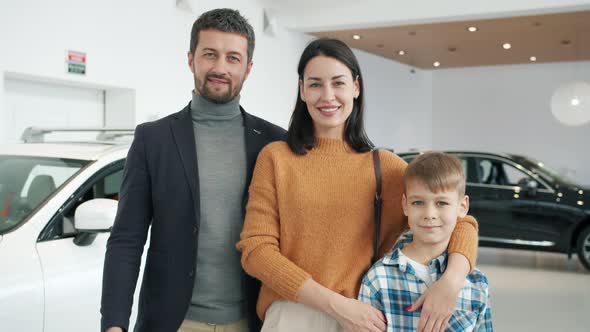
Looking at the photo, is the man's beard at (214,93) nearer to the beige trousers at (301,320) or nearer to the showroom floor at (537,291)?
the beige trousers at (301,320)

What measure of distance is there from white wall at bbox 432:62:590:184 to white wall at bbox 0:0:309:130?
8176mm

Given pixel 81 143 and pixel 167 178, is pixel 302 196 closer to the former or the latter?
pixel 167 178

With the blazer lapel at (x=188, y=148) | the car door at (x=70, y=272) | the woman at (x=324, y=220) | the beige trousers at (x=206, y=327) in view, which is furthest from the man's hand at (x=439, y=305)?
the car door at (x=70, y=272)

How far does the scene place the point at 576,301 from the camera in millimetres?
6297

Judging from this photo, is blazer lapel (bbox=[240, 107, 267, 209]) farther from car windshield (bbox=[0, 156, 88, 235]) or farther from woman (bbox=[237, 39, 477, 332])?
car windshield (bbox=[0, 156, 88, 235])

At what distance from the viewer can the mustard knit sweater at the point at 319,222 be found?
1655mm

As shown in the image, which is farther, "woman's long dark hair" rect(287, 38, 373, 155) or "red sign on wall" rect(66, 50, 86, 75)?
"red sign on wall" rect(66, 50, 86, 75)

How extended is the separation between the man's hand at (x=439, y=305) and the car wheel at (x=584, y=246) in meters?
6.92

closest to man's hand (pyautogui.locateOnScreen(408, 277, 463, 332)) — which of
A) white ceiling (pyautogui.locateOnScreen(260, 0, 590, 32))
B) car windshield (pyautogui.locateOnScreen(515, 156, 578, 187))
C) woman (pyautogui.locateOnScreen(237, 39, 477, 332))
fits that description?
woman (pyautogui.locateOnScreen(237, 39, 477, 332))

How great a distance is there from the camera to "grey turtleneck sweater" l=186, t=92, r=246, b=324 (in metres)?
1.80

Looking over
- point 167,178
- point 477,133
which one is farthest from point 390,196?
point 477,133

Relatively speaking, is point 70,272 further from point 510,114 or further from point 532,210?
point 510,114

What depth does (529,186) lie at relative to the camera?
805cm

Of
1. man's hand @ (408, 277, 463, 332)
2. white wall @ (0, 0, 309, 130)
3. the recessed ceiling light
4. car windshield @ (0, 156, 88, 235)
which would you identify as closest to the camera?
man's hand @ (408, 277, 463, 332)
